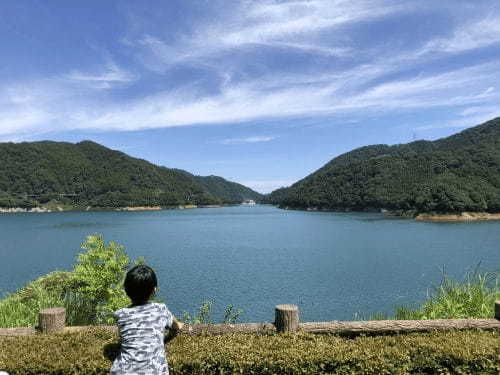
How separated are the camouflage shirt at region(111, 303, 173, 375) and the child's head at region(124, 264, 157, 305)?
95mm

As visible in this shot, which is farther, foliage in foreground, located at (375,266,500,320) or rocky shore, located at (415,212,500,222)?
rocky shore, located at (415,212,500,222)

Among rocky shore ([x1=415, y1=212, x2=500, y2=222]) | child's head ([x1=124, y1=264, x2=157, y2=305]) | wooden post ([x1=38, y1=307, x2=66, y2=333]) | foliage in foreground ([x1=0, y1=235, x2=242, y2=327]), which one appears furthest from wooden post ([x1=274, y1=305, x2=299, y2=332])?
rocky shore ([x1=415, y1=212, x2=500, y2=222])

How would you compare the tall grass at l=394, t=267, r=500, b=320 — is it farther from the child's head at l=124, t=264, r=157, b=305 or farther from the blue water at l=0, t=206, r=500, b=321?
the child's head at l=124, t=264, r=157, b=305

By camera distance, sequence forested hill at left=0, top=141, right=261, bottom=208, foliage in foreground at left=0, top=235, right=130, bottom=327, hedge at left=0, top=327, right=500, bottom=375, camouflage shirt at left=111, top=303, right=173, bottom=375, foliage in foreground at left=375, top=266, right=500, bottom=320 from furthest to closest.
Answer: forested hill at left=0, top=141, right=261, bottom=208
foliage in foreground at left=0, top=235, right=130, bottom=327
foliage in foreground at left=375, top=266, right=500, bottom=320
hedge at left=0, top=327, right=500, bottom=375
camouflage shirt at left=111, top=303, right=173, bottom=375

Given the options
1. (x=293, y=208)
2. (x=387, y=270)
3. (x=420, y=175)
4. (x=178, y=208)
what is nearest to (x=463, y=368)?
(x=387, y=270)

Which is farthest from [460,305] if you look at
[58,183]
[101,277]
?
[58,183]

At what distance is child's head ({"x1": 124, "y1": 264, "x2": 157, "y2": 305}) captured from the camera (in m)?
3.42

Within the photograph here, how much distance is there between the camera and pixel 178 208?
649 ft

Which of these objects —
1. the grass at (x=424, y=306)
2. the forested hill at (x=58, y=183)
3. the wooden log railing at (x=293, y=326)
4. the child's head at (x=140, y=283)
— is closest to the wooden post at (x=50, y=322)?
the wooden log railing at (x=293, y=326)

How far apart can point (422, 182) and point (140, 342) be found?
138 metres

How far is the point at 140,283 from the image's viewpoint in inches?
135

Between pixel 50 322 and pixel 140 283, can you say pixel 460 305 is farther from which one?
pixel 50 322

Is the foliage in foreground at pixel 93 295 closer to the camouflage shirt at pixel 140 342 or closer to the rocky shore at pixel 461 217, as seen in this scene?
the camouflage shirt at pixel 140 342

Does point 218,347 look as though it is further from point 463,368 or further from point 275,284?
point 275,284
